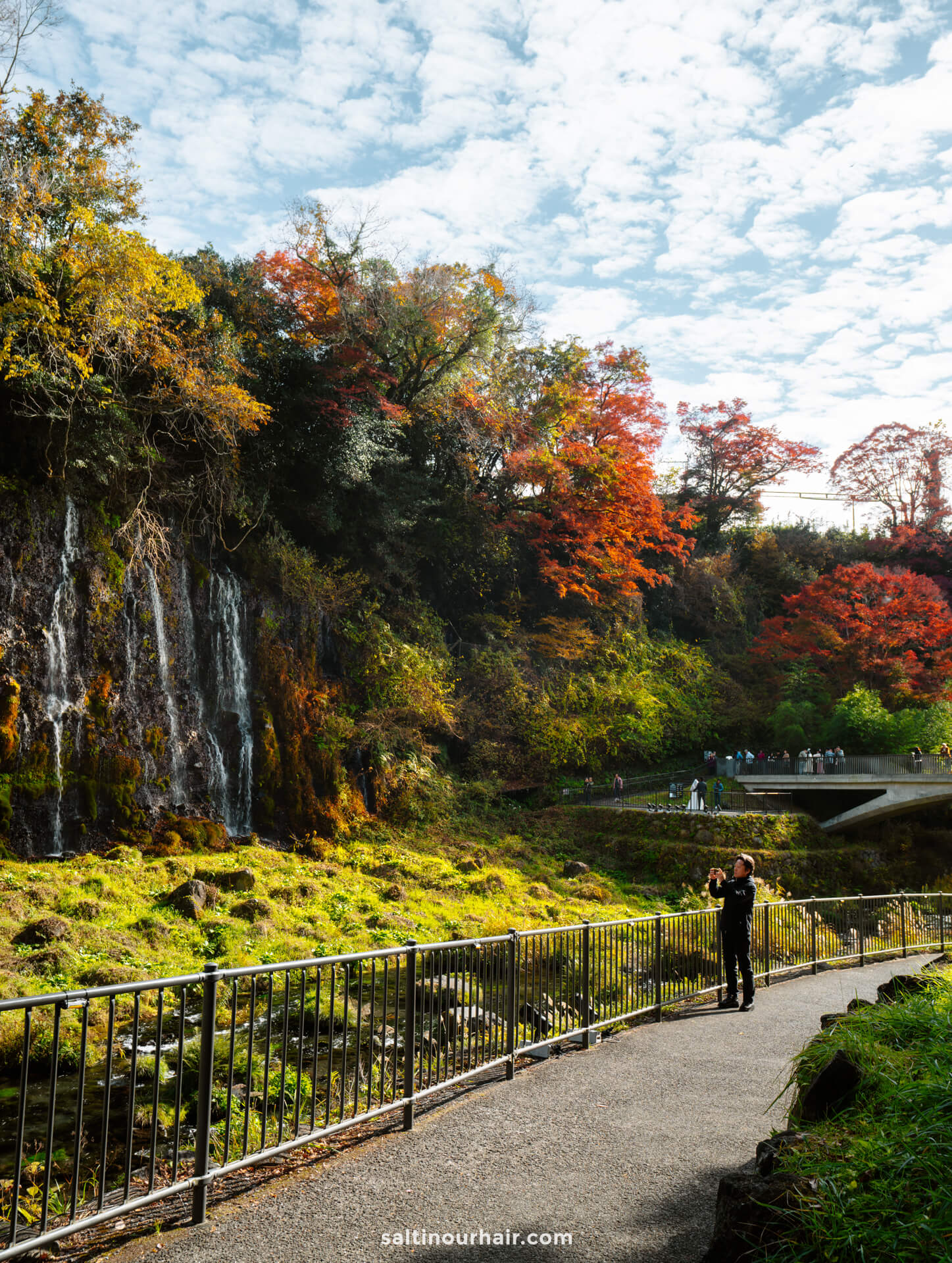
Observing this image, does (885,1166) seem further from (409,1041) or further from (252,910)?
(252,910)

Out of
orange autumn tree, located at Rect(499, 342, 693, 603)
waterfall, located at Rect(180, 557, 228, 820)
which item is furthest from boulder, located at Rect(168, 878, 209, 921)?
orange autumn tree, located at Rect(499, 342, 693, 603)

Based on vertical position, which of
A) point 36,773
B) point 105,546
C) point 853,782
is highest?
point 105,546

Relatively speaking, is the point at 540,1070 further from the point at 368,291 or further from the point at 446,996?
the point at 368,291

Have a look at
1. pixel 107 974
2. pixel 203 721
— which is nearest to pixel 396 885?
pixel 203 721

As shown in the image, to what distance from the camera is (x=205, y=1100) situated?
396 centimetres

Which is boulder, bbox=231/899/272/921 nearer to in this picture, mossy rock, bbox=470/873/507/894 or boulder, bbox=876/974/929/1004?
mossy rock, bbox=470/873/507/894

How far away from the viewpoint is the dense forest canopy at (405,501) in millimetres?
16688

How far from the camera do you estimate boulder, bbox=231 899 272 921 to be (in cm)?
1362

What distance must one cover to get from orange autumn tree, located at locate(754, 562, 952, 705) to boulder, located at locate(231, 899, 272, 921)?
84.2ft

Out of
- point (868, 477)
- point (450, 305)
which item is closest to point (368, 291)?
point (450, 305)

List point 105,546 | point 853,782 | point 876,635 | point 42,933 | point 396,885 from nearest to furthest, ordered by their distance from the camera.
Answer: point 42,933
point 396,885
point 105,546
point 853,782
point 876,635

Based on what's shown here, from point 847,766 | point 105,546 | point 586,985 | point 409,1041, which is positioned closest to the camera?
point 409,1041

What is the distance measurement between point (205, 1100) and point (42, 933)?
8.65m

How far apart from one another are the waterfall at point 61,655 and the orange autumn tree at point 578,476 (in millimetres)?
15972
